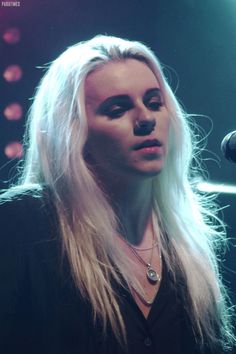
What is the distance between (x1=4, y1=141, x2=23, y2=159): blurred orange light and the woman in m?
0.47

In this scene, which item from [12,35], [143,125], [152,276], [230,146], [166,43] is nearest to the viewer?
[230,146]

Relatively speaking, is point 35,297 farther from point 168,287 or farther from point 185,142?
point 185,142

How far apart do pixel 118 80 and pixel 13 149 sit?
0.75m

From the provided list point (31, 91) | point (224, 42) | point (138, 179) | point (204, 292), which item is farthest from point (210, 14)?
point (204, 292)

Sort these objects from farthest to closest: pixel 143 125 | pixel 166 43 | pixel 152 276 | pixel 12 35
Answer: pixel 166 43
pixel 12 35
pixel 152 276
pixel 143 125

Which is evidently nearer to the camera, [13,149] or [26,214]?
[26,214]

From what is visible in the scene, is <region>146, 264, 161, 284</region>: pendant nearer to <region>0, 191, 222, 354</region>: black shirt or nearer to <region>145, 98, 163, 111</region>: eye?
<region>0, 191, 222, 354</region>: black shirt

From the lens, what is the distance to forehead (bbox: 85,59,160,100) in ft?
4.16

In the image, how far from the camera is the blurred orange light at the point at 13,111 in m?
1.89

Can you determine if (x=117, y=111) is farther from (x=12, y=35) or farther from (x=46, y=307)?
(x=12, y=35)

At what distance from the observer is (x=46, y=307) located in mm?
1152

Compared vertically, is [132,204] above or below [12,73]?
below

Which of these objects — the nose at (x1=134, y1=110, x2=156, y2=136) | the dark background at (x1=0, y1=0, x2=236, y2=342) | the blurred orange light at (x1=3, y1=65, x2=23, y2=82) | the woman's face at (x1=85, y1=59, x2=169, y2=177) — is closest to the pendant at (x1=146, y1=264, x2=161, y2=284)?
the woman's face at (x1=85, y1=59, x2=169, y2=177)

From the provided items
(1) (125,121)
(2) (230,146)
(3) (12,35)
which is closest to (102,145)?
(1) (125,121)
